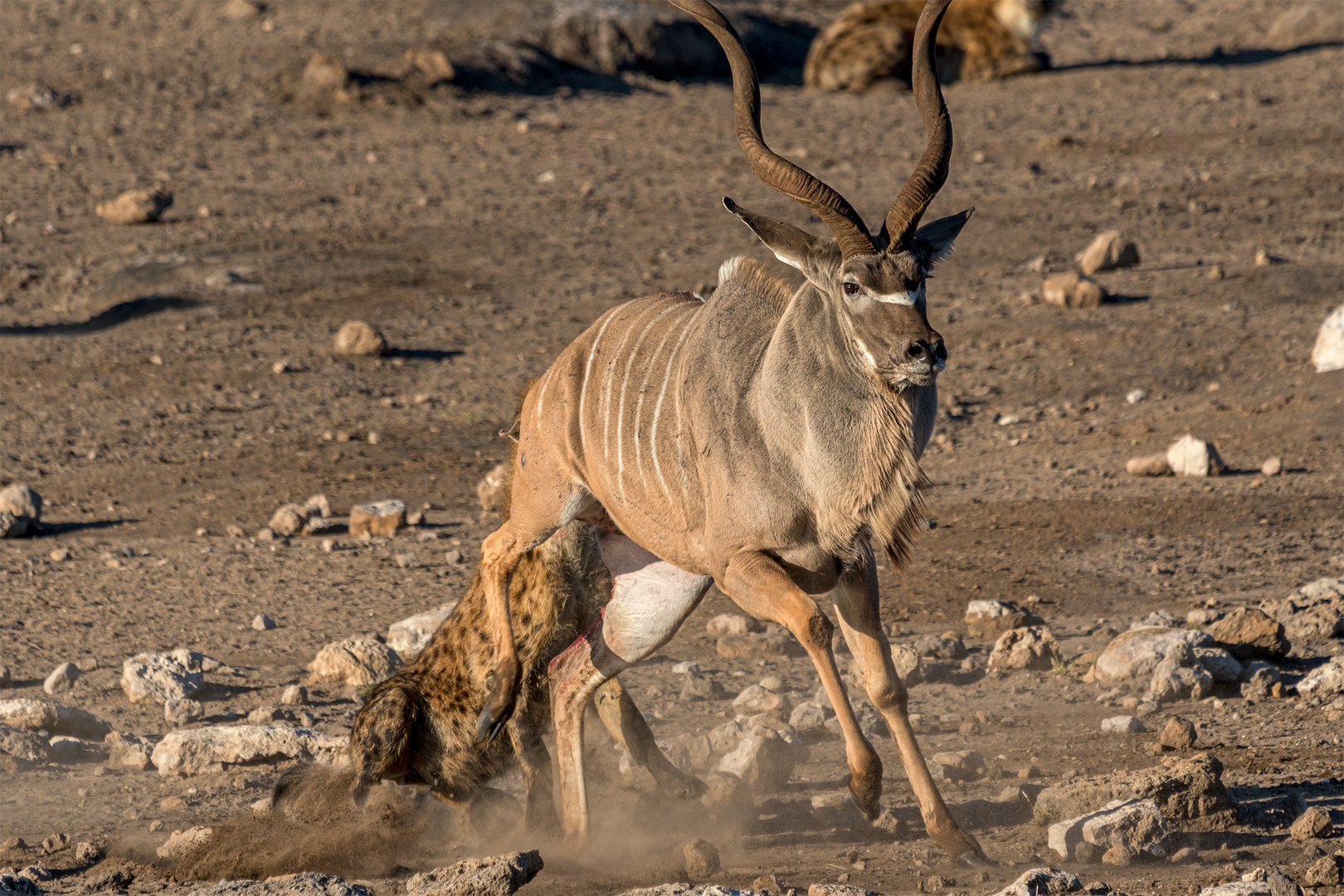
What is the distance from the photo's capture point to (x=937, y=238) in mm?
4777

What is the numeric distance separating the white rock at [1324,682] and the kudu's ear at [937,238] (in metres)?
2.46

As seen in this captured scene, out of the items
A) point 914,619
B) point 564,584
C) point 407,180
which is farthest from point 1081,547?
point 407,180

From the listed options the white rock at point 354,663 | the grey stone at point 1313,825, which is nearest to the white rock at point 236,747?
the white rock at point 354,663

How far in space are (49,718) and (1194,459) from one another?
229 inches

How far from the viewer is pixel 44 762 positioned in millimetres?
6129

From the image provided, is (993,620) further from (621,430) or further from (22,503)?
(22,503)

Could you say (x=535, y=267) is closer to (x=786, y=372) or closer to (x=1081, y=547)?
(x=1081, y=547)

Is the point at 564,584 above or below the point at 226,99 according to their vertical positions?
below

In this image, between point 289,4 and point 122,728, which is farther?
point 289,4

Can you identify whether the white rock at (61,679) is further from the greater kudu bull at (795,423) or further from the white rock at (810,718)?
the white rock at (810,718)

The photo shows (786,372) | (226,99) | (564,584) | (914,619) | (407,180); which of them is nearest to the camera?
(786,372)

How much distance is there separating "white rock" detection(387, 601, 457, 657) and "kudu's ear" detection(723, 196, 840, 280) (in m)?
3.07

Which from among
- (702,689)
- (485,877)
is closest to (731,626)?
(702,689)

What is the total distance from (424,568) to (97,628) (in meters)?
1.55
